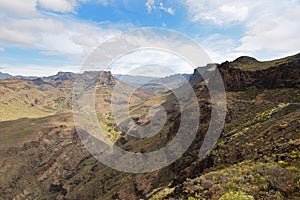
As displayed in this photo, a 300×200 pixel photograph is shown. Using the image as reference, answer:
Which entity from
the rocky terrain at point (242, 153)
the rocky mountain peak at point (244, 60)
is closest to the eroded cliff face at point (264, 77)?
the rocky terrain at point (242, 153)

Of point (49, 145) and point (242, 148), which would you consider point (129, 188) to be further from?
point (49, 145)

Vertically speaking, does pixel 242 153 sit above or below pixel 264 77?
below

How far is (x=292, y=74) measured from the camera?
42.3m

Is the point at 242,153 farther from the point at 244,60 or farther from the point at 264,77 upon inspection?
the point at 244,60

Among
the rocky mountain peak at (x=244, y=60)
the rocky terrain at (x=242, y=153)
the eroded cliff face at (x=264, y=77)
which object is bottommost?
the rocky terrain at (x=242, y=153)

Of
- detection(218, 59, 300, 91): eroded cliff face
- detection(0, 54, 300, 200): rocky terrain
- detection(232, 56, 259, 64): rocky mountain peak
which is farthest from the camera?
detection(232, 56, 259, 64): rocky mountain peak

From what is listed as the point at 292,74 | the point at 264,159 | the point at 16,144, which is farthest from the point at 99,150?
the point at 264,159

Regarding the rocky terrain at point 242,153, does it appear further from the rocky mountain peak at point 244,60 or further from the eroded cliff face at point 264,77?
the rocky mountain peak at point 244,60

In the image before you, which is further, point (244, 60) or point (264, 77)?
point (244, 60)

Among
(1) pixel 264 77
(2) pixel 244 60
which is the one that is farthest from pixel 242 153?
(2) pixel 244 60

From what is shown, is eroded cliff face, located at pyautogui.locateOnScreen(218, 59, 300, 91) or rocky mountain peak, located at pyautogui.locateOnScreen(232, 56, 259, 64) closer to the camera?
eroded cliff face, located at pyautogui.locateOnScreen(218, 59, 300, 91)

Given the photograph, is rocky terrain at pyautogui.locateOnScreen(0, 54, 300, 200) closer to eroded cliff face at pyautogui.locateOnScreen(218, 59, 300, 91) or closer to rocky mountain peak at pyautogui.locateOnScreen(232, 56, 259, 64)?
eroded cliff face at pyautogui.locateOnScreen(218, 59, 300, 91)

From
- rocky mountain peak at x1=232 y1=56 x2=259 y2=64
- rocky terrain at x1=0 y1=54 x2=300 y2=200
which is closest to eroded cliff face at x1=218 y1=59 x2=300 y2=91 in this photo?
rocky terrain at x1=0 y1=54 x2=300 y2=200

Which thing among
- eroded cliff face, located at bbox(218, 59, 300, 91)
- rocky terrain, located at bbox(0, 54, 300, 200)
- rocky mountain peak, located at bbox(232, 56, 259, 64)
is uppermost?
rocky mountain peak, located at bbox(232, 56, 259, 64)
